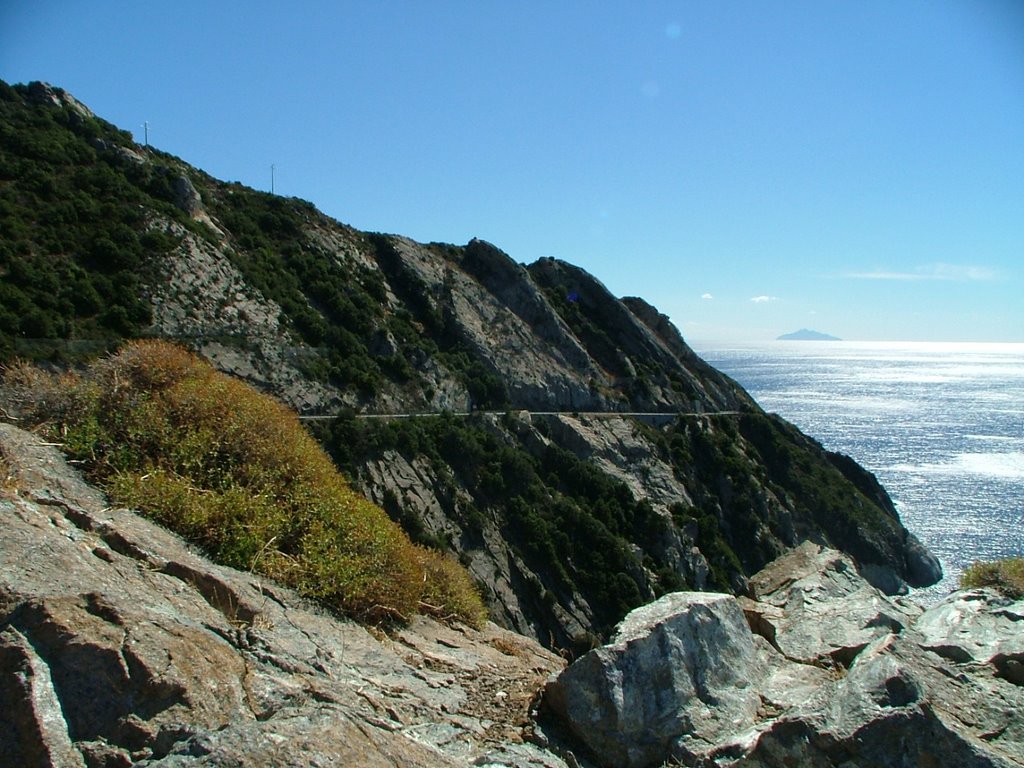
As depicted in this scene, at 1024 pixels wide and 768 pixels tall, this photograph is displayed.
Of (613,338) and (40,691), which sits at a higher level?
(613,338)

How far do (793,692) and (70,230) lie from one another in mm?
43978

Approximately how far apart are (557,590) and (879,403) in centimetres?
13089

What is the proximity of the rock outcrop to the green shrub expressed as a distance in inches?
268

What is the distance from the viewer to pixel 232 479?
885 centimetres

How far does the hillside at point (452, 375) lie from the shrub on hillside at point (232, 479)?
76.6 feet

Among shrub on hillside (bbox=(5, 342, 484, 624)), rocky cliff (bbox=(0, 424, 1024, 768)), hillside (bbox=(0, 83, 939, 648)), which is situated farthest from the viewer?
hillside (bbox=(0, 83, 939, 648))

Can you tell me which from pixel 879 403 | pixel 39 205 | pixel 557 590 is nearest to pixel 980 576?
pixel 557 590

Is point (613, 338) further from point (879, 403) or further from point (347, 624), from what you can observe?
point (879, 403)

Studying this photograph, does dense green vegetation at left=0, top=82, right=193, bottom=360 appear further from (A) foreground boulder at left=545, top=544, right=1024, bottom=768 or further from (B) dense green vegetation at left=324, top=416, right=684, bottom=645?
(A) foreground boulder at left=545, top=544, right=1024, bottom=768

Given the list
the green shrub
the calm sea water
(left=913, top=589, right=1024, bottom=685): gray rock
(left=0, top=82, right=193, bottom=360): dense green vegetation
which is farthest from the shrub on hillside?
the calm sea water

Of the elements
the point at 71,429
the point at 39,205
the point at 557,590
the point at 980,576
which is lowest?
the point at 557,590

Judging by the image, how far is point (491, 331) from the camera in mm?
56656

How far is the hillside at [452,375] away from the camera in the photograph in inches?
1410

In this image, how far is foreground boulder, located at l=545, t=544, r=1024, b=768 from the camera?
193 inches
